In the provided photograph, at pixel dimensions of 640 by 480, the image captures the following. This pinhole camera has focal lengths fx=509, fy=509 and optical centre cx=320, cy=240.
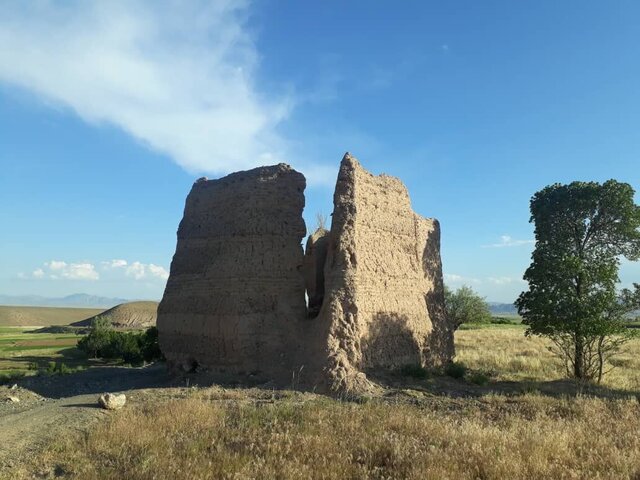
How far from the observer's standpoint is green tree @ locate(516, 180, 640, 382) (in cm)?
1627

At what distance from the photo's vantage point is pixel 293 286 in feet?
49.1

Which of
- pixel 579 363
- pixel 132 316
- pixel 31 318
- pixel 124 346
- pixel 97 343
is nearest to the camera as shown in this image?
pixel 579 363

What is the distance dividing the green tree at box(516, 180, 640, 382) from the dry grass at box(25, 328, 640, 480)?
5486 millimetres

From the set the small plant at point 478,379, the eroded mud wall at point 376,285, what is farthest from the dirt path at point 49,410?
the small plant at point 478,379

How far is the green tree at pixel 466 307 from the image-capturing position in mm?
43188

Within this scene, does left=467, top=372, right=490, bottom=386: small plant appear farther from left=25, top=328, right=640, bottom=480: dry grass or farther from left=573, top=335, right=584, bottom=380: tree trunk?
left=25, top=328, right=640, bottom=480: dry grass

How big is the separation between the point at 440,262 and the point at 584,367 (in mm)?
6106

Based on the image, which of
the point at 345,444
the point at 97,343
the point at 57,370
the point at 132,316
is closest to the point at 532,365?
the point at 345,444

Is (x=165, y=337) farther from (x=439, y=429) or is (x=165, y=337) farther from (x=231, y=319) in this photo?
(x=439, y=429)

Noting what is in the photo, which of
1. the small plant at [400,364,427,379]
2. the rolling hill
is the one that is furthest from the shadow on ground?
the rolling hill

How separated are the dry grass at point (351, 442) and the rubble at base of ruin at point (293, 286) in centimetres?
275

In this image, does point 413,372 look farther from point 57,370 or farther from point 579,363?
point 57,370

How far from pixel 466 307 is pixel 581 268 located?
91.1ft

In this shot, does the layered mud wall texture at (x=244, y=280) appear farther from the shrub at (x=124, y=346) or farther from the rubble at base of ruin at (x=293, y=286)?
the shrub at (x=124, y=346)
